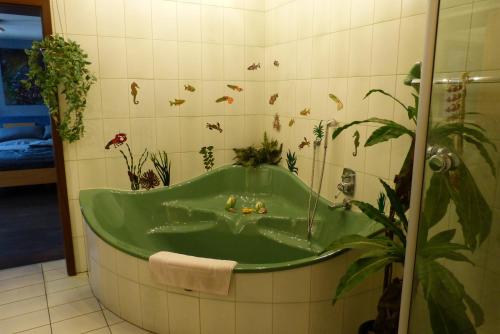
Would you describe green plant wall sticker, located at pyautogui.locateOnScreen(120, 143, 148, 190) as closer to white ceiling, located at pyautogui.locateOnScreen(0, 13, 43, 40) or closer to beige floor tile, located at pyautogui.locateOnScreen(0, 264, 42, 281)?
beige floor tile, located at pyautogui.locateOnScreen(0, 264, 42, 281)

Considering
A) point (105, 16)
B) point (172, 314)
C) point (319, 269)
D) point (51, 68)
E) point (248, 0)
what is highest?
point (248, 0)

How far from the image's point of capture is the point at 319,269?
6.23 feet

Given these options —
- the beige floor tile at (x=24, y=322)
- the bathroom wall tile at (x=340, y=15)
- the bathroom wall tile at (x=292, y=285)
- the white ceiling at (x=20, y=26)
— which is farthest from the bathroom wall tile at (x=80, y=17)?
the white ceiling at (x=20, y=26)

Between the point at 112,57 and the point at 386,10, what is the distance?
187cm

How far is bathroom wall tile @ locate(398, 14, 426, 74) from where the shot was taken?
189 centimetres

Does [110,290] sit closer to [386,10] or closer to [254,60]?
[254,60]

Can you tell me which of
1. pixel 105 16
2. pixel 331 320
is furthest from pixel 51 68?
pixel 331 320

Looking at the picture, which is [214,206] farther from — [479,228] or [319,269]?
[479,228]

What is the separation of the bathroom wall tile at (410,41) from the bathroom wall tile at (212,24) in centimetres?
154

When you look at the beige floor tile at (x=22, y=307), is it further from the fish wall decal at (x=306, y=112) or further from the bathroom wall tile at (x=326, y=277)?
the fish wall decal at (x=306, y=112)

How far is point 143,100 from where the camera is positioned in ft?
9.48

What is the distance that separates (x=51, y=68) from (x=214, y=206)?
1.49m

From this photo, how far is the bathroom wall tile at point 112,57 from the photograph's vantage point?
2709 millimetres

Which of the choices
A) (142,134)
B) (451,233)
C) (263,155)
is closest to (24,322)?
(142,134)
